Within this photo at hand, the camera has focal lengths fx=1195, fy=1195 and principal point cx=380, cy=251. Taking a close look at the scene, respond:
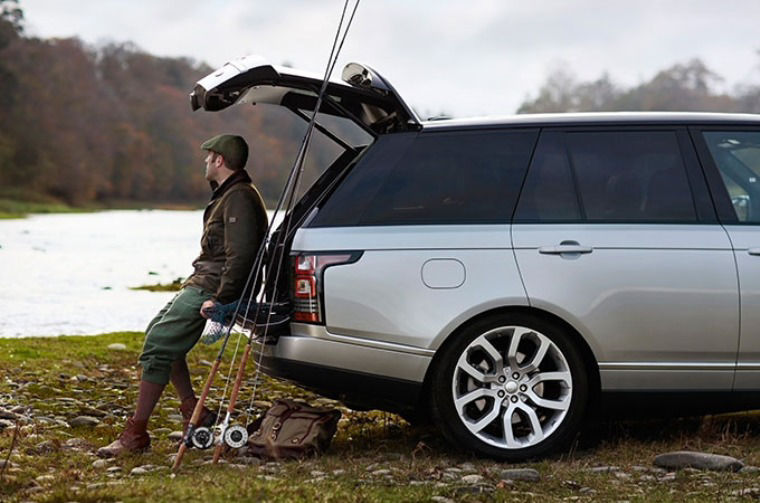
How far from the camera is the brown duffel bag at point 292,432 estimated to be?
6.52 meters

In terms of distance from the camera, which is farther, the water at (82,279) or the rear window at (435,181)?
the water at (82,279)

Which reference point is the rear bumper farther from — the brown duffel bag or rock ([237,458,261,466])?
rock ([237,458,261,466])

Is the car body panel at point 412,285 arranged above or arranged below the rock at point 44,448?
above

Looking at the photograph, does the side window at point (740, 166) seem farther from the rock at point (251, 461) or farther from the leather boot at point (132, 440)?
the leather boot at point (132, 440)

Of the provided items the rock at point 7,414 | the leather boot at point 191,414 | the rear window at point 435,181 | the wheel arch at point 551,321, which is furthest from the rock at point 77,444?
the wheel arch at point 551,321

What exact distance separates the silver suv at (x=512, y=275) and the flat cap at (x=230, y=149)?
0.39 m

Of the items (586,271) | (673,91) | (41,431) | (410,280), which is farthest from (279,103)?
(673,91)

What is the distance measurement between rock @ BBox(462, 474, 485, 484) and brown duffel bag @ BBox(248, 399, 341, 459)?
3.37 ft

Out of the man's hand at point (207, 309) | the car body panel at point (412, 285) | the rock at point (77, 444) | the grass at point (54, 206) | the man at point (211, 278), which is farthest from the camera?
the grass at point (54, 206)

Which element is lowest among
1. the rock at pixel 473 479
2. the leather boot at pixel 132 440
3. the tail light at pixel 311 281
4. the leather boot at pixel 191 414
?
the leather boot at pixel 132 440

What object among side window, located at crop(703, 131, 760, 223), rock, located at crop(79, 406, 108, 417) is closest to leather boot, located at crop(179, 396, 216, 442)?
rock, located at crop(79, 406, 108, 417)

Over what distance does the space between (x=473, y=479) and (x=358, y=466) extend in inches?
26.9

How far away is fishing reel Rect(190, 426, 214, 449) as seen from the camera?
6340 millimetres

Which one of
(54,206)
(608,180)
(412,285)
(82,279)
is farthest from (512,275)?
(54,206)
